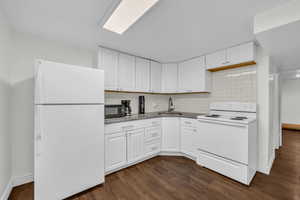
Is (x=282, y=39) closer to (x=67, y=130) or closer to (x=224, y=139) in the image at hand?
(x=224, y=139)

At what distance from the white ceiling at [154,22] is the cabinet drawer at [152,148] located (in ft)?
6.35

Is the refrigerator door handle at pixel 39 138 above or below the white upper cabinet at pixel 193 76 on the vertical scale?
below

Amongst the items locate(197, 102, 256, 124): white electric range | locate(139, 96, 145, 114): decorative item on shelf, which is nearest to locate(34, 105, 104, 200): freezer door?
locate(139, 96, 145, 114): decorative item on shelf

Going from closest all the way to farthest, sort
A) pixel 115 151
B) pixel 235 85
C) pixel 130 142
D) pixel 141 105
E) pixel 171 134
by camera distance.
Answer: pixel 115 151 → pixel 130 142 → pixel 235 85 → pixel 171 134 → pixel 141 105

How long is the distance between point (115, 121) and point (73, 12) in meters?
1.51

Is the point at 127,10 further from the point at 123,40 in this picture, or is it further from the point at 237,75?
the point at 237,75

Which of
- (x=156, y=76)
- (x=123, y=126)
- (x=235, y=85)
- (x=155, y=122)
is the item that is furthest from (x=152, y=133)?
(x=235, y=85)

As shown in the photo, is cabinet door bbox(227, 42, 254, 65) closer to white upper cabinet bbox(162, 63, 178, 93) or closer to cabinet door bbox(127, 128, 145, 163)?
white upper cabinet bbox(162, 63, 178, 93)

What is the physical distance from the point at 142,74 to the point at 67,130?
1.87m

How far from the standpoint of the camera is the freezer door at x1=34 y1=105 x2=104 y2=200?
4.53 feet

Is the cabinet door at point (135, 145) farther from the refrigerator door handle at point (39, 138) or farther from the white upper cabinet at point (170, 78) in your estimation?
the white upper cabinet at point (170, 78)

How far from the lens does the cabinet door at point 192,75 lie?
2799mm

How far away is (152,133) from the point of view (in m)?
2.62

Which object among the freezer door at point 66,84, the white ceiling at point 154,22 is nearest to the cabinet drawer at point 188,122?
the white ceiling at point 154,22
